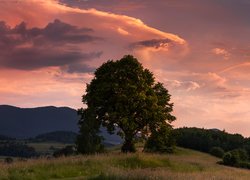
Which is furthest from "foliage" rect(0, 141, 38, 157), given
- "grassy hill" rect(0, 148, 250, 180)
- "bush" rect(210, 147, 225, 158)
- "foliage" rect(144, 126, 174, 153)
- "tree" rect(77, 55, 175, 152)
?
"grassy hill" rect(0, 148, 250, 180)

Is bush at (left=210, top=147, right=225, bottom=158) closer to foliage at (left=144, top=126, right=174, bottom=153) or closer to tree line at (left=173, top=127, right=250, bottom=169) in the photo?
tree line at (left=173, top=127, right=250, bottom=169)

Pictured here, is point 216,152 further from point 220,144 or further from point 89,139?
point 89,139

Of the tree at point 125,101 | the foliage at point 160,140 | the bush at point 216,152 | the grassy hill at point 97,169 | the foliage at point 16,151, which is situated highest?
the tree at point 125,101

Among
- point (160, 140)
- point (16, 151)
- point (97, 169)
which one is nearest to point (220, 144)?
point (160, 140)

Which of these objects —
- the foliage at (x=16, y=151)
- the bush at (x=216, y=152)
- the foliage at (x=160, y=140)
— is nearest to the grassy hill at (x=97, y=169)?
the foliage at (x=160, y=140)

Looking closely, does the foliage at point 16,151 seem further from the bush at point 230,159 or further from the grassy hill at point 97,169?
the grassy hill at point 97,169

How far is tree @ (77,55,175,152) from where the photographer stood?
62750 mm

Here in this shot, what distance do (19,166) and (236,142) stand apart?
300 feet

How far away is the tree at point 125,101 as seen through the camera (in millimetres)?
62750

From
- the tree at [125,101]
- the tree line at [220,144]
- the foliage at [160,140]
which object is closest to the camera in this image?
the tree at [125,101]

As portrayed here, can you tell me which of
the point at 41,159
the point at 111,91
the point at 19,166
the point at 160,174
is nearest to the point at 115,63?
the point at 111,91

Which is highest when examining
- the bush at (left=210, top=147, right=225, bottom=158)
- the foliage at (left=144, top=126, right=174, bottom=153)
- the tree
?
the tree

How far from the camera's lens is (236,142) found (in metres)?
117

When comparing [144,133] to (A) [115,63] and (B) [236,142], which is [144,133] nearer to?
(A) [115,63]
